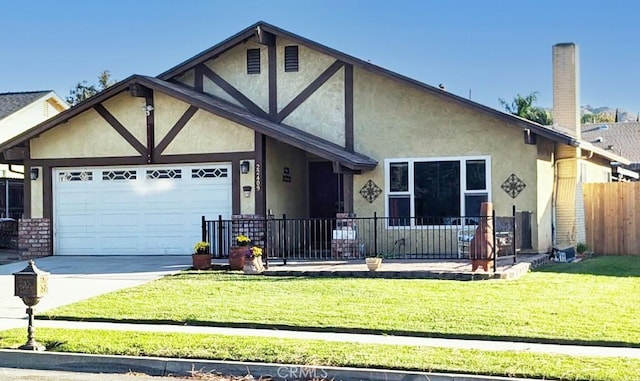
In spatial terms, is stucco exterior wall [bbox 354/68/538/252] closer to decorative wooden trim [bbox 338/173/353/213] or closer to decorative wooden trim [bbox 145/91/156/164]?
decorative wooden trim [bbox 338/173/353/213]

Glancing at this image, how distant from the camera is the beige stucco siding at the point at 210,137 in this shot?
18750 millimetres

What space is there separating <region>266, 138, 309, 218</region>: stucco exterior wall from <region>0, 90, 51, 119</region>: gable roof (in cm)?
1614

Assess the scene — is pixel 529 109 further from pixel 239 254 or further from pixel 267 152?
pixel 239 254

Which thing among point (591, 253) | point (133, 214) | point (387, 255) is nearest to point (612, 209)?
point (591, 253)

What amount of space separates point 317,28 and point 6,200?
1333cm

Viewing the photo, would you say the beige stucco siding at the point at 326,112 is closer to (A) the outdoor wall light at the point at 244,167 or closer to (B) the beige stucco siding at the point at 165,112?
(A) the outdoor wall light at the point at 244,167

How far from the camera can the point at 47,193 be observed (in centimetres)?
2019

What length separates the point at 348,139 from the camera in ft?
63.1

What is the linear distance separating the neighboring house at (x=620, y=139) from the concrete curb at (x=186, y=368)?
24.4 m

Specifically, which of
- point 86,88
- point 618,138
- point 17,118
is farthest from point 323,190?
point 86,88

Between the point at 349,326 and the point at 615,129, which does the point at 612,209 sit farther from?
the point at 615,129

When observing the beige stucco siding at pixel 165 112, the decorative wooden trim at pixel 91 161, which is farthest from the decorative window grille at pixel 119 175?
the beige stucco siding at pixel 165 112

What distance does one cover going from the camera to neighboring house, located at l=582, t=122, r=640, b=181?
3250 centimetres

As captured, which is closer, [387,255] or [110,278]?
[110,278]
